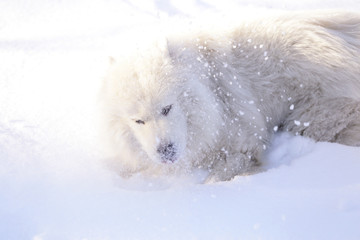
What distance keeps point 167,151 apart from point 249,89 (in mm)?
1104

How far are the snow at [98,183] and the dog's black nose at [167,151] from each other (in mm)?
256

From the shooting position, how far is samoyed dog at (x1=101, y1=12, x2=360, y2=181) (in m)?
3.07

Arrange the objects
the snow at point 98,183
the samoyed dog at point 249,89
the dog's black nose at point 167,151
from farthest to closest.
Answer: the samoyed dog at point 249,89 → the dog's black nose at point 167,151 → the snow at point 98,183

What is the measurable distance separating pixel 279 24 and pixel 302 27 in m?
0.22

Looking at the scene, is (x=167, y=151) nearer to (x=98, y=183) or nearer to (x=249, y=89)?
(x=98, y=183)

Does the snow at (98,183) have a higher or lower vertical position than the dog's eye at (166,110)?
lower

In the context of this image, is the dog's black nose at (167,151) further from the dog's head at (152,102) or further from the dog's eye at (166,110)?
the dog's eye at (166,110)

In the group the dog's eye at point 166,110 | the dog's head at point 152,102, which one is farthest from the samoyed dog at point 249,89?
the dog's eye at point 166,110

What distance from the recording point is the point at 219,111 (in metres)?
3.20

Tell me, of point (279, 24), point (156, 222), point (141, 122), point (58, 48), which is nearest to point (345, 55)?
point (279, 24)

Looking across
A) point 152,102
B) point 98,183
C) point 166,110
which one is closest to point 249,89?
point 166,110

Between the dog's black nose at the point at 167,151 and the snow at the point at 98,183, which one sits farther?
the dog's black nose at the point at 167,151

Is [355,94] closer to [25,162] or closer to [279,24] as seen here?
[279,24]

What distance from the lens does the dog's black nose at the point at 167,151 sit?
276 centimetres
